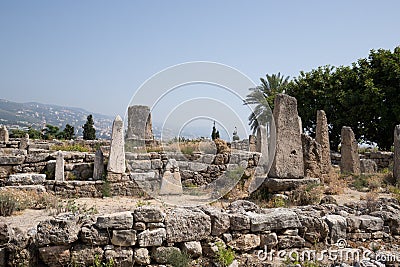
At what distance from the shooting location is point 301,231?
18.2 ft

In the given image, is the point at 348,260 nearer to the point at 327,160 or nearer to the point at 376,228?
the point at 376,228

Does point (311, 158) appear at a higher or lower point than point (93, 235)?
higher

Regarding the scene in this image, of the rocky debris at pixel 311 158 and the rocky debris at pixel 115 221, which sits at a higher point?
the rocky debris at pixel 311 158

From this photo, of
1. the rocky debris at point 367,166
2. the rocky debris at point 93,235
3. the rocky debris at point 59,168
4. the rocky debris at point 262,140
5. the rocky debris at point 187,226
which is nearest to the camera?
the rocky debris at point 93,235

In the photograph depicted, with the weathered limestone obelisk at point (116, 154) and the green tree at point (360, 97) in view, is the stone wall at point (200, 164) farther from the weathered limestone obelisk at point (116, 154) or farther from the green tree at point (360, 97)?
the green tree at point (360, 97)

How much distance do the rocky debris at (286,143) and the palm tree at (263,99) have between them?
71cm

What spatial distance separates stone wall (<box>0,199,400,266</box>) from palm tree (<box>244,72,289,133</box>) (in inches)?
166

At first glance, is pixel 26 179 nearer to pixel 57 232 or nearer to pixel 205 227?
pixel 57 232

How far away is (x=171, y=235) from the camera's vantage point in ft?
15.9

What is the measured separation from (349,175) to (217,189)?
197 inches

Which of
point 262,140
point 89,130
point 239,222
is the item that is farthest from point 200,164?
point 89,130

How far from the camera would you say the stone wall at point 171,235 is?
4516 millimetres

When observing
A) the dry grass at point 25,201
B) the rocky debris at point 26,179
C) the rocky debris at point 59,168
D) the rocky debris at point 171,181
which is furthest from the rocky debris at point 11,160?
the rocky debris at point 171,181

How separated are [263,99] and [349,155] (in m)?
6.75
